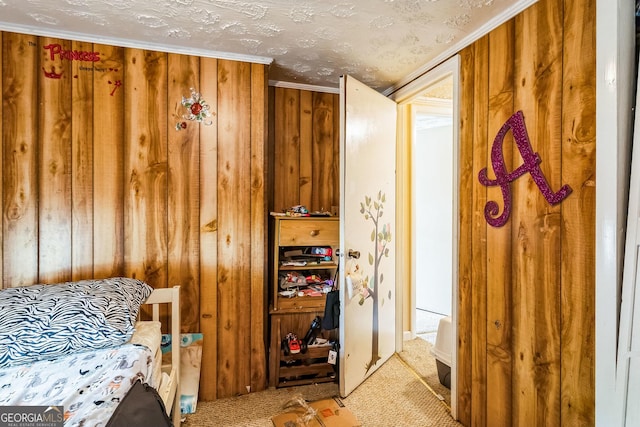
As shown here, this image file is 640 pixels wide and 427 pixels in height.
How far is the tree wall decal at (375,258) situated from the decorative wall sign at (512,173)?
0.76 metres

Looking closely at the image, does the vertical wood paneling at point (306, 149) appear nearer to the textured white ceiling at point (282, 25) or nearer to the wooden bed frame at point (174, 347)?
the textured white ceiling at point (282, 25)

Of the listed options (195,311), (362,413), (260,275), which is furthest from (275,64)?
(362,413)

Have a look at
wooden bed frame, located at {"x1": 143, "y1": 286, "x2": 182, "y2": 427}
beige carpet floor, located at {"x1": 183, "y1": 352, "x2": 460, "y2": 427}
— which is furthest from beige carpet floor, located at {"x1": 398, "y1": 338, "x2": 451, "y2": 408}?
wooden bed frame, located at {"x1": 143, "y1": 286, "x2": 182, "y2": 427}

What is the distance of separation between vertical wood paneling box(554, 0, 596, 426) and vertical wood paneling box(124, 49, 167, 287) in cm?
212

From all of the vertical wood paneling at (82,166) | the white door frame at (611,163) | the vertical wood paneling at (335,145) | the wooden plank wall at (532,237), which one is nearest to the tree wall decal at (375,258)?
the vertical wood paneling at (335,145)

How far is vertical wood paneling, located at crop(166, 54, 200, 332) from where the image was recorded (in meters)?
2.07

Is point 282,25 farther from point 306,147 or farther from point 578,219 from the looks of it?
point 578,219

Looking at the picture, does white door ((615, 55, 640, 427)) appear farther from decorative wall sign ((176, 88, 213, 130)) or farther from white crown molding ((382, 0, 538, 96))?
decorative wall sign ((176, 88, 213, 130))

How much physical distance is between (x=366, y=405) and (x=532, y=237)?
1.41 metres

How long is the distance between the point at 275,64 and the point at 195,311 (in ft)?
5.83

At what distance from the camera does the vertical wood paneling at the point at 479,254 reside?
5.72 ft

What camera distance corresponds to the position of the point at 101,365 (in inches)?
45.6

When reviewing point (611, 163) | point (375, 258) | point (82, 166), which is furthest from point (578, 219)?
point (82, 166)

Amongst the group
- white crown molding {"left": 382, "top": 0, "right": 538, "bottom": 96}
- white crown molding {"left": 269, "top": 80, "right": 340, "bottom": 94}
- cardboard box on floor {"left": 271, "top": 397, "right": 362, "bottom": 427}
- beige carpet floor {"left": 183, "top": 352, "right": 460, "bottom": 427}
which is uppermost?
white crown molding {"left": 269, "top": 80, "right": 340, "bottom": 94}
